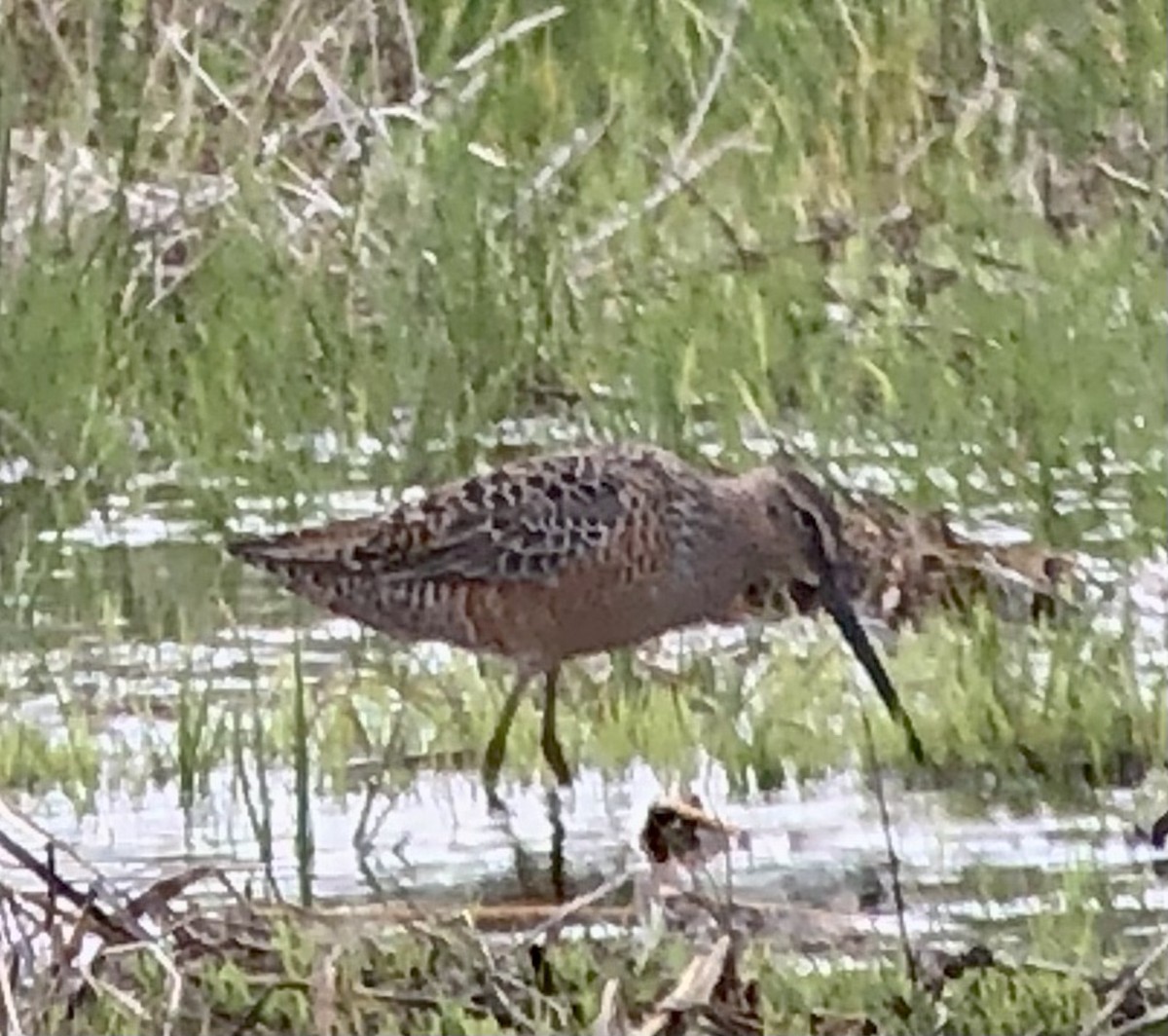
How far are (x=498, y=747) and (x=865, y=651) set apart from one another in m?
0.20

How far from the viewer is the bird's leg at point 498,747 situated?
7.09ft

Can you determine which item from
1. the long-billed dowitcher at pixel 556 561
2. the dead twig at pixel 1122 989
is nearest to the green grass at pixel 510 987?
the dead twig at pixel 1122 989

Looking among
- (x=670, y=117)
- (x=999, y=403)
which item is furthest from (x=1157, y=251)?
(x=670, y=117)

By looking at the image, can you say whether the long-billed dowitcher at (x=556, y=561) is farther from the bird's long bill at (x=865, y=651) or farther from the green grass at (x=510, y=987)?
the green grass at (x=510, y=987)

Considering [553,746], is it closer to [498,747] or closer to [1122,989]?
[498,747]

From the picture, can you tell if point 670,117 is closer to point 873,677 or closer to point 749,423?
point 749,423

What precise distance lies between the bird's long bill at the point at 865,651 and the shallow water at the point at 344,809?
3 centimetres

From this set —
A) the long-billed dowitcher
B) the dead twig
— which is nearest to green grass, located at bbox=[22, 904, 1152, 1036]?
the dead twig

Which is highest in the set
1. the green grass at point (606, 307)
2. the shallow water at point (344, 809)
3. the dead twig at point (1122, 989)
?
the green grass at point (606, 307)

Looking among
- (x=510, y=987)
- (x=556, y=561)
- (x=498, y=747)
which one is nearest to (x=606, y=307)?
(x=556, y=561)

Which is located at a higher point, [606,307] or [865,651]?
[606,307]

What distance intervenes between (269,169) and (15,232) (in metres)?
0.14

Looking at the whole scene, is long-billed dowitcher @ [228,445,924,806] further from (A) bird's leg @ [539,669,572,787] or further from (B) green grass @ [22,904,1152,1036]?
(B) green grass @ [22,904,1152,1036]

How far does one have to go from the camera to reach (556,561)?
7.14 feet
